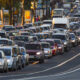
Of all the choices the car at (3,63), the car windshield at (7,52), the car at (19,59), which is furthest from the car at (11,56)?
the car at (3,63)

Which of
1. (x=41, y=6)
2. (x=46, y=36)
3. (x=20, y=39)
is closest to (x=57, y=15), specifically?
(x=41, y=6)

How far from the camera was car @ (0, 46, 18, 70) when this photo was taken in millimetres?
33812

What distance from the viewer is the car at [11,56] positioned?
33.8 metres

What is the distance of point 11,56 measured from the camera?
113ft

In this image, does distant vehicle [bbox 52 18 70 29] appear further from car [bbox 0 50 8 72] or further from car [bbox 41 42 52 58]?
car [bbox 0 50 8 72]

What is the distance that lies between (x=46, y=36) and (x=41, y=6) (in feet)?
253

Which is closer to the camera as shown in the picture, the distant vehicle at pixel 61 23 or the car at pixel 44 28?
the distant vehicle at pixel 61 23

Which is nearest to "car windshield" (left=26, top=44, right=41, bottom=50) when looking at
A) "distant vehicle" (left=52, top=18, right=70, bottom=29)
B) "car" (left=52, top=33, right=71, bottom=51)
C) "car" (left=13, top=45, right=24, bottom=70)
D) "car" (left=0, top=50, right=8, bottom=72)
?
"car" (left=13, top=45, right=24, bottom=70)

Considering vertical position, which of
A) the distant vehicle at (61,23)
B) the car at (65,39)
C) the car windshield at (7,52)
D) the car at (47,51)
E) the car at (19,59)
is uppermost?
the car windshield at (7,52)

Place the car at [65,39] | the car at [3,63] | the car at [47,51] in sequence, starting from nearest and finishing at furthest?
the car at [3,63]
the car at [47,51]
the car at [65,39]

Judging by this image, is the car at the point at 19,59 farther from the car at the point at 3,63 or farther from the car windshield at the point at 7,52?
the car at the point at 3,63

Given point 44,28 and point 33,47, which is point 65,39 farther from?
point 44,28

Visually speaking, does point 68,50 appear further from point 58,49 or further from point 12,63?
point 12,63

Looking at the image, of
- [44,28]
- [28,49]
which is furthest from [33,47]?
[44,28]
